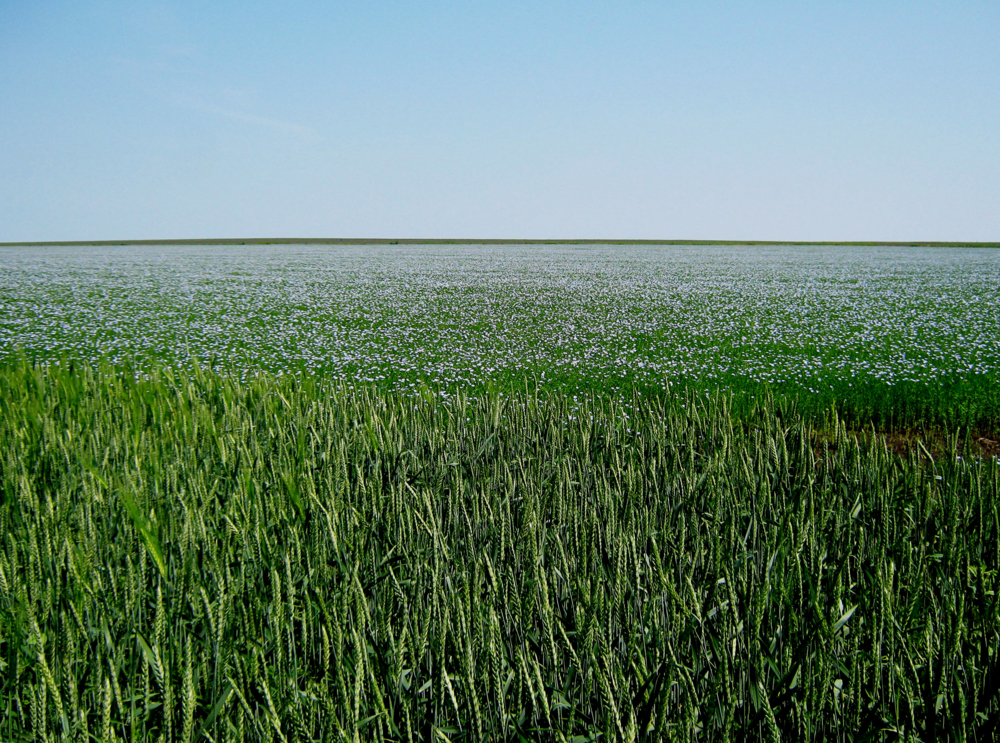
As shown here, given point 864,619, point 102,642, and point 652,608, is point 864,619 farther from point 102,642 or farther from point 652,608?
point 102,642

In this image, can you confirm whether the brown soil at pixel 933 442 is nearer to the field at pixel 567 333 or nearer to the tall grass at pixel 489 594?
the field at pixel 567 333

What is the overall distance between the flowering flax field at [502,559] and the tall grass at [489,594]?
2 cm

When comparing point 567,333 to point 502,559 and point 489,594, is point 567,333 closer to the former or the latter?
point 502,559

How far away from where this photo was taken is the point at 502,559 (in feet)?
9.80

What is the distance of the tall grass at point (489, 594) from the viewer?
6.75 feet

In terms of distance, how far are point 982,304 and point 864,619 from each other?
22.5 metres

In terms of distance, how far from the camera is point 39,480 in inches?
191

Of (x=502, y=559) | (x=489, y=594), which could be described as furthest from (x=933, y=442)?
(x=489, y=594)

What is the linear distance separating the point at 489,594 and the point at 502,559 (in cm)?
54

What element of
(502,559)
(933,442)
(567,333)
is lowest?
(933,442)

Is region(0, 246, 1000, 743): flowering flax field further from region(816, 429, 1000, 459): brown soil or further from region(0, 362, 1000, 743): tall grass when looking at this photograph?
region(816, 429, 1000, 459): brown soil

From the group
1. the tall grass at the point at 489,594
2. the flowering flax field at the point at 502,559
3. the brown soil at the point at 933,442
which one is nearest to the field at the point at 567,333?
the flowering flax field at the point at 502,559

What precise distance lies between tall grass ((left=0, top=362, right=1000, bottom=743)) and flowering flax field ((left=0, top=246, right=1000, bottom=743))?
0.02 meters

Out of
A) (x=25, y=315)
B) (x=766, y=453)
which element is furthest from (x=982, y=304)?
(x=25, y=315)
